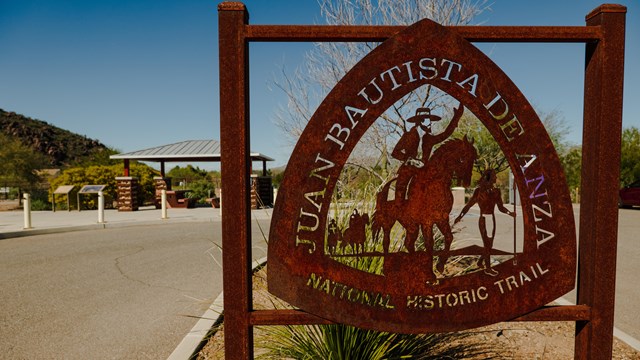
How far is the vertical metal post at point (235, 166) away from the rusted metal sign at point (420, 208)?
6.6 inches

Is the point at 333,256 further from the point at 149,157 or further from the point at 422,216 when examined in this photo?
the point at 149,157

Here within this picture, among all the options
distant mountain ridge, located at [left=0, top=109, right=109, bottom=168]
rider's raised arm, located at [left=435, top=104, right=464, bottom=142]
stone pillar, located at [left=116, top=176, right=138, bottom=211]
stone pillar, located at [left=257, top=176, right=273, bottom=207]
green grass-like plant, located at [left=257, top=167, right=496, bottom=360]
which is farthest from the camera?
distant mountain ridge, located at [left=0, top=109, right=109, bottom=168]

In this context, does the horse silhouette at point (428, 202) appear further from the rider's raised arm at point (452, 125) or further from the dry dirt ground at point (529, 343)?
→ the dry dirt ground at point (529, 343)

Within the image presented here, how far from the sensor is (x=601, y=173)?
1874 mm

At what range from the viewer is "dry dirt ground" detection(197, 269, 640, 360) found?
2682 mm

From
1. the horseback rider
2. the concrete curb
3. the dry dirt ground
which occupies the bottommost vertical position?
the dry dirt ground

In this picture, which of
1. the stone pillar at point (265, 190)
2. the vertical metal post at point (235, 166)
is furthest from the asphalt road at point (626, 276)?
the stone pillar at point (265, 190)

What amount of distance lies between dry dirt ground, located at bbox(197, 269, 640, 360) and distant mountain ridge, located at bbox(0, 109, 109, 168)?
68.6m

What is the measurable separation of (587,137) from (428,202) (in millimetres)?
911

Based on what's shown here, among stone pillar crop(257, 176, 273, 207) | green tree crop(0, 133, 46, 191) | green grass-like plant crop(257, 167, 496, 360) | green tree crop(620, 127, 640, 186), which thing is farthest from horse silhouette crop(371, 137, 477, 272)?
green tree crop(0, 133, 46, 191)

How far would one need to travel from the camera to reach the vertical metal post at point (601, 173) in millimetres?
1851

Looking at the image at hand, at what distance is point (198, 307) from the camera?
4129mm

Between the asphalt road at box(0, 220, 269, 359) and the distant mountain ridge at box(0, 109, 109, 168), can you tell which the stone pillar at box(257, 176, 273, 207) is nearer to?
the asphalt road at box(0, 220, 269, 359)

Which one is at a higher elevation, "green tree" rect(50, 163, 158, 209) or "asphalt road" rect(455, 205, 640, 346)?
"green tree" rect(50, 163, 158, 209)
